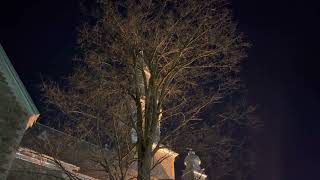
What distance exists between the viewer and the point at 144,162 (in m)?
9.84

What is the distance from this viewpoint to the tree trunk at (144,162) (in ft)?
31.6

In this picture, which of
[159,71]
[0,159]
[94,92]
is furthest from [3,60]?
[159,71]

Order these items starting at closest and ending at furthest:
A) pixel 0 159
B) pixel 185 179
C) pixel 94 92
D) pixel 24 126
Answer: pixel 94 92 → pixel 0 159 → pixel 24 126 → pixel 185 179

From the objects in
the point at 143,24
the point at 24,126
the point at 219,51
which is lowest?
the point at 24,126

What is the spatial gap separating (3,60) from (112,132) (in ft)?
21.7

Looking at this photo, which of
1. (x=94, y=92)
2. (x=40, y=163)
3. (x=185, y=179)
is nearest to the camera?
(x=94, y=92)

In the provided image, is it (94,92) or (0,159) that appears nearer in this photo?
(94,92)

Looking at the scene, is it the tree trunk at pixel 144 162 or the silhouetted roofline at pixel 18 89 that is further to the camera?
the silhouetted roofline at pixel 18 89

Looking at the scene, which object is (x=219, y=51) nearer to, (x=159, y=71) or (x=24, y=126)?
(x=159, y=71)

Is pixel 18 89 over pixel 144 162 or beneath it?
over

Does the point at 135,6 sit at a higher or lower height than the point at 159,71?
higher

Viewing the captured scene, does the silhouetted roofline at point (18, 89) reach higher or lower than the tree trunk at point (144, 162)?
higher

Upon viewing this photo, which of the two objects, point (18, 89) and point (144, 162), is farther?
point (18, 89)

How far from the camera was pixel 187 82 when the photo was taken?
464 inches
